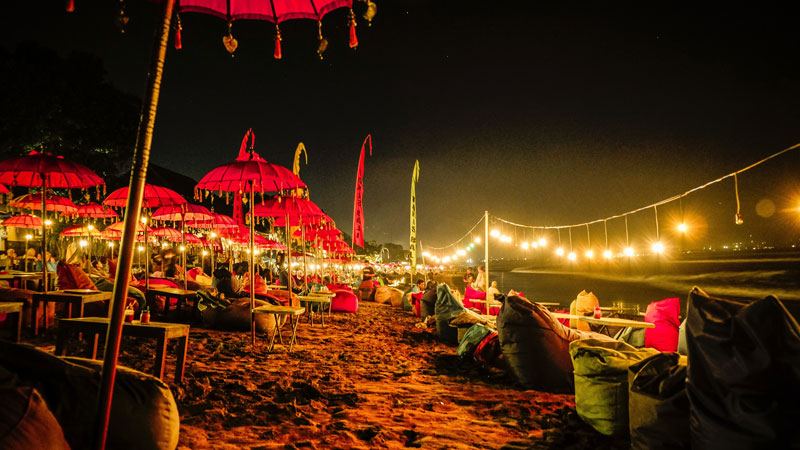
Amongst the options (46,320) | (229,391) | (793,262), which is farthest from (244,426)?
(793,262)

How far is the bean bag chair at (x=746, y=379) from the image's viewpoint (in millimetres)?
1894

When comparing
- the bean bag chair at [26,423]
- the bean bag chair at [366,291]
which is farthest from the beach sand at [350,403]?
the bean bag chair at [366,291]

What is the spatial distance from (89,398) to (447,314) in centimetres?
Result: 673

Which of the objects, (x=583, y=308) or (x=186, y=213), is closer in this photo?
(x=583, y=308)

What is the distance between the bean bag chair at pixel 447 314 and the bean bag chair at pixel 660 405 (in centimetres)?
490

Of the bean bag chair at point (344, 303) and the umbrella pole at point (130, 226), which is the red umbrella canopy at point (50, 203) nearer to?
the bean bag chair at point (344, 303)

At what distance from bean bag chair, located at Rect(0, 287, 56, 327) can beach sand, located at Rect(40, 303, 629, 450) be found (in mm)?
1531

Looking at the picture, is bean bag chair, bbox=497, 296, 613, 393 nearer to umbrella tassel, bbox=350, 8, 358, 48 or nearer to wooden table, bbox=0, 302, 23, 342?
umbrella tassel, bbox=350, 8, 358, 48

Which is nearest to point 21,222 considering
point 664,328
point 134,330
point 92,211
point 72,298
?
point 92,211

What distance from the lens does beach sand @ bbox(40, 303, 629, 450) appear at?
9.80 ft

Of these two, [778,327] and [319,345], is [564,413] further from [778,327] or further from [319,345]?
[319,345]

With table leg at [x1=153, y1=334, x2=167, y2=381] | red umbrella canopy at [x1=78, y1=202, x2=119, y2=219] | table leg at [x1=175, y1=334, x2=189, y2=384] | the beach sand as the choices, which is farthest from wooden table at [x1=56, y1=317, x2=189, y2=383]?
red umbrella canopy at [x1=78, y1=202, x2=119, y2=219]

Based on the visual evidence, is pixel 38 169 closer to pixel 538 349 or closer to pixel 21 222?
pixel 538 349

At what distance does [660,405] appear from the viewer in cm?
246
